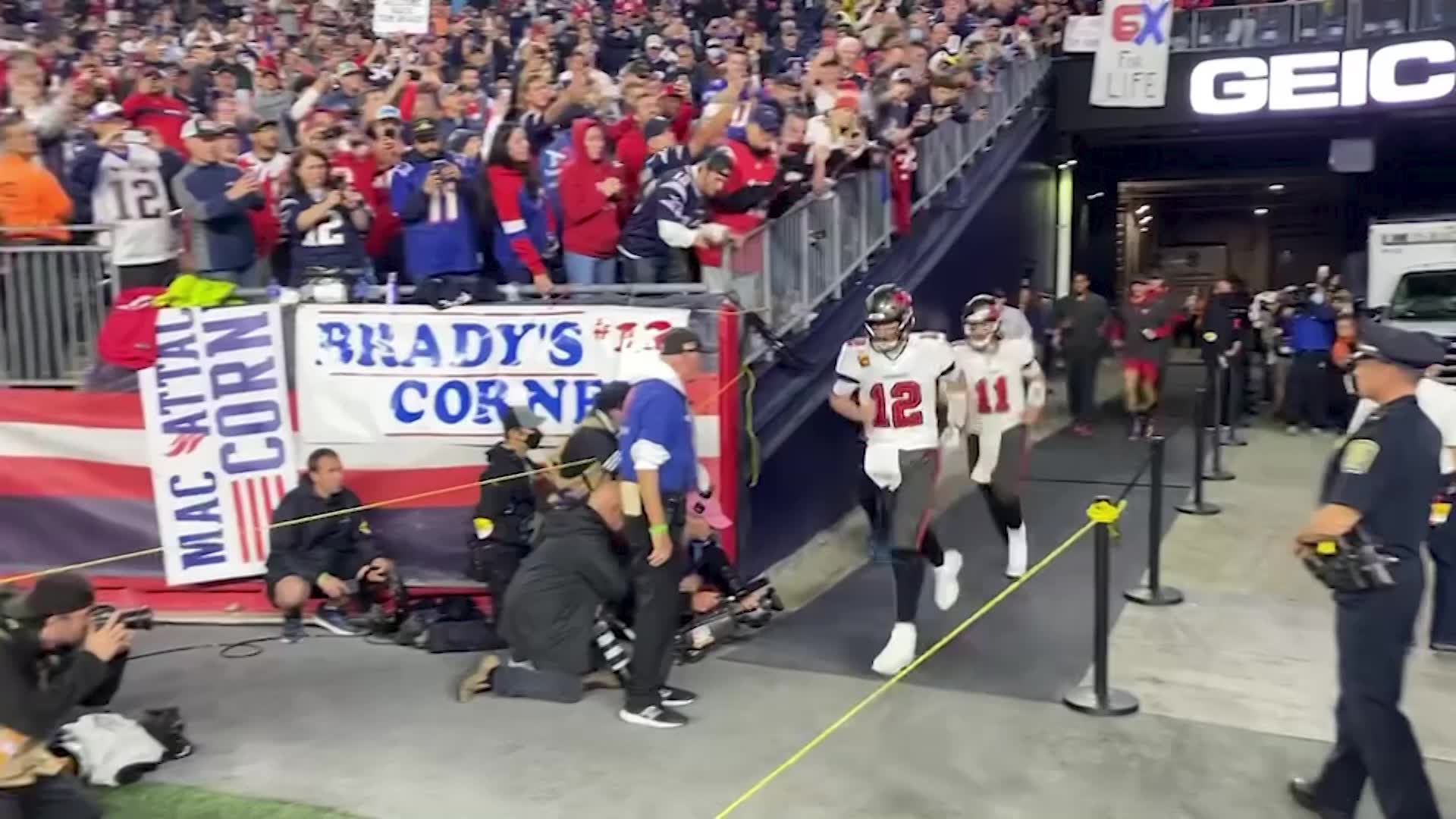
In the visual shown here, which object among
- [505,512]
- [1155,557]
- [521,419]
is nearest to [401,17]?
[521,419]

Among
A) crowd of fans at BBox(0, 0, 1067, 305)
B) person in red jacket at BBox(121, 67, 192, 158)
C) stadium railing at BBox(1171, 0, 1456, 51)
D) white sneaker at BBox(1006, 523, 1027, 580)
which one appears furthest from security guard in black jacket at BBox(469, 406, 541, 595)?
stadium railing at BBox(1171, 0, 1456, 51)

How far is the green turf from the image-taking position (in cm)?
524

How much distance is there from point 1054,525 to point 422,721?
604cm

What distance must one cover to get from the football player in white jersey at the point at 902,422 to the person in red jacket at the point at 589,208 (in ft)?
6.95

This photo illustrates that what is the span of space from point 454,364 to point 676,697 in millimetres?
2878

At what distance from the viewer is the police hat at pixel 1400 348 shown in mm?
4637

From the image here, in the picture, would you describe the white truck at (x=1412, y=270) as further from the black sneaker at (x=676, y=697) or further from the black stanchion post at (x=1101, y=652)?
the black sneaker at (x=676, y=697)

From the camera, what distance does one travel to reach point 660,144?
9062mm

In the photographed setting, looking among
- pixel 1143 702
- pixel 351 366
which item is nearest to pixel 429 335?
pixel 351 366

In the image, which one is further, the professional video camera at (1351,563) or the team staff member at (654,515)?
the team staff member at (654,515)

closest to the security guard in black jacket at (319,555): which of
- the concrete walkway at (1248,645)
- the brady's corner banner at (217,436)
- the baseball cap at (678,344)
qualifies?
the brady's corner banner at (217,436)

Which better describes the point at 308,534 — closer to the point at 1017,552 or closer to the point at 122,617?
the point at 122,617

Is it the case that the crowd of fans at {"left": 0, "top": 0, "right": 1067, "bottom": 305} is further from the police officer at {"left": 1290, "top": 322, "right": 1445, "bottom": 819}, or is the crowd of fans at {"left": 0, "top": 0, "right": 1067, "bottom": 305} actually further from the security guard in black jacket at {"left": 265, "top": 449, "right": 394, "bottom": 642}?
the police officer at {"left": 1290, "top": 322, "right": 1445, "bottom": 819}

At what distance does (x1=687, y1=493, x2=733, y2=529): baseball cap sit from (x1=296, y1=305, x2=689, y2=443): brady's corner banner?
0.92 meters
